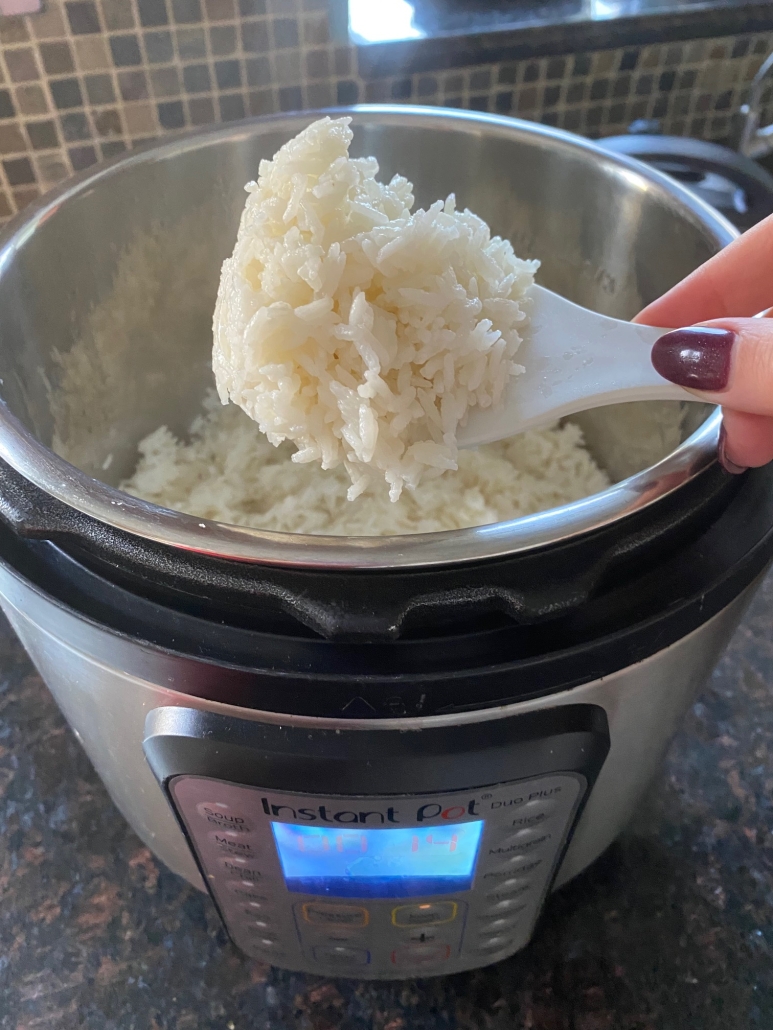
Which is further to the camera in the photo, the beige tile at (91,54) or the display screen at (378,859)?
the beige tile at (91,54)

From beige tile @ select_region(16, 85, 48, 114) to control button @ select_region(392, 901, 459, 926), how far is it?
1.14m

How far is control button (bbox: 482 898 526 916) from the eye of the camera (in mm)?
684

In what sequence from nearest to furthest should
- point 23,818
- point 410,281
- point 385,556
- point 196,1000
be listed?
point 385,556, point 410,281, point 196,1000, point 23,818

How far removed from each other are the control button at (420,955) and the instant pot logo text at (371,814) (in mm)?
237

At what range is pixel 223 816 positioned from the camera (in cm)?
58

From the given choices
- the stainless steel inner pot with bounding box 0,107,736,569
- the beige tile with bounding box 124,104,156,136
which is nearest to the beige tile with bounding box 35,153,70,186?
the beige tile with bounding box 124,104,156,136

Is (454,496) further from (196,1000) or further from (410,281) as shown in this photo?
(196,1000)

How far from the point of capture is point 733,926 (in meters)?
0.78

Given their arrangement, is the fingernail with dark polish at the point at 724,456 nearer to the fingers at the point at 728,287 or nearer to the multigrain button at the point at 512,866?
the fingers at the point at 728,287

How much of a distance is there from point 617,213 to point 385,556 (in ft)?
2.07

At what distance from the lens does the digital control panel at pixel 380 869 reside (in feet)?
1.82

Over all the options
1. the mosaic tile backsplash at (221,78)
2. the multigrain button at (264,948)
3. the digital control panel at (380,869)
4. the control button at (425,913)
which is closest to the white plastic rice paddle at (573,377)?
the digital control panel at (380,869)

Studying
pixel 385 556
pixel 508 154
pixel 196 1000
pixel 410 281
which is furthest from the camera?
pixel 508 154

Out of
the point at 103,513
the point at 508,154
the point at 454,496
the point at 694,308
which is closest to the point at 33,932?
the point at 103,513
